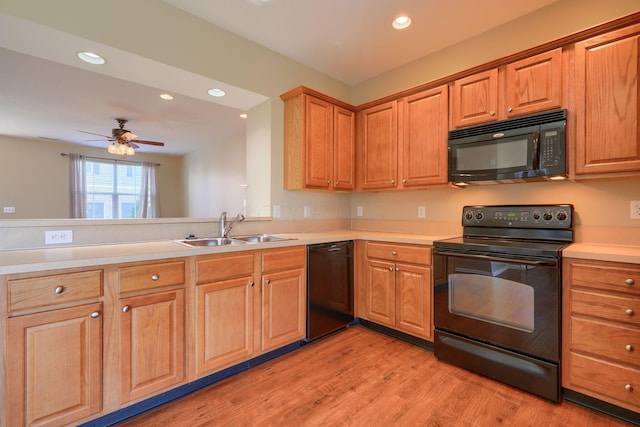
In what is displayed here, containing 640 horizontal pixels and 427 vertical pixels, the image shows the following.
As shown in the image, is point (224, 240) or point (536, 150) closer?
point (536, 150)

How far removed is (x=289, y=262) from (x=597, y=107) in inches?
90.1

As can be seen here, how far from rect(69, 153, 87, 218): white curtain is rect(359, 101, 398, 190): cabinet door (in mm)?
6907

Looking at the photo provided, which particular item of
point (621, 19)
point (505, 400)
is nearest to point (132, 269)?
point (505, 400)

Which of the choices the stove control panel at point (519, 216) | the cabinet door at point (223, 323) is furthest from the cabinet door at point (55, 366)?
the stove control panel at point (519, 216)

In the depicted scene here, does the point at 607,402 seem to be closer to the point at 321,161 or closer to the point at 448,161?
the point at 448,161

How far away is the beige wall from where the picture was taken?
5.95 meters

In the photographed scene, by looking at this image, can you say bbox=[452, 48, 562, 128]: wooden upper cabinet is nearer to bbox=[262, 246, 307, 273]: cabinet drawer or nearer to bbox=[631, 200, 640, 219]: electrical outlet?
bbox=[631, 200, 640, 219]: electrical outlet

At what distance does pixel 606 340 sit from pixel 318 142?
246 centimetres

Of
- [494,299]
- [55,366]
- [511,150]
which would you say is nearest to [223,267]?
[55,366]

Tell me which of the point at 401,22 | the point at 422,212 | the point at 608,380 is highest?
the point at 401,22

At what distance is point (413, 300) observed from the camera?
2.38m

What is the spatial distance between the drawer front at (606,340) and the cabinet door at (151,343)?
2.32 metres

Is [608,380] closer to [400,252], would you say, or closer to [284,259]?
[400,252]

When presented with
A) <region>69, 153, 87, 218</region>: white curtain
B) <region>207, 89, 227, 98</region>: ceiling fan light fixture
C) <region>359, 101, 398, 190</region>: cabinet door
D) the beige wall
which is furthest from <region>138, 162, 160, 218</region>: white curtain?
<region>359, 101, 398, 190</region>: cabinet door
